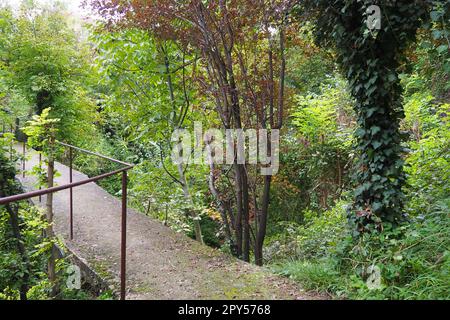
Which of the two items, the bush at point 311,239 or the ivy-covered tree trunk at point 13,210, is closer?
the ivy-covered tree trunk at point 13,210

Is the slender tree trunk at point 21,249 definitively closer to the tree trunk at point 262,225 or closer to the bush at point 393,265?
the tree trunk at point 262,225

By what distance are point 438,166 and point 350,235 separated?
1.96 meters

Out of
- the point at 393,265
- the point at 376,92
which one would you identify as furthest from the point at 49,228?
Result: the point at 376,92

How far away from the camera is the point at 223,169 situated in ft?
18.1

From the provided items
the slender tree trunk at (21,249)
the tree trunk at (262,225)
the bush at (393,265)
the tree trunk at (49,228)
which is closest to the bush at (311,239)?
the tree trunk at (262,225)

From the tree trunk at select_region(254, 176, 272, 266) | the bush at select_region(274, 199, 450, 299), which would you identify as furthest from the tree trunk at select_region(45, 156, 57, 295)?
the tree trunk at select_region(254, 176, 272, 266)

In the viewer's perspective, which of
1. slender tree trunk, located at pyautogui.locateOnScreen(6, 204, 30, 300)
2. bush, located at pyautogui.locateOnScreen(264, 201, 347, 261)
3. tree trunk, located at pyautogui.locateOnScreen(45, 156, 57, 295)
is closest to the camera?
tree trunk, located at pyautogui.locateOnScreen(45, 156, 57, 295)

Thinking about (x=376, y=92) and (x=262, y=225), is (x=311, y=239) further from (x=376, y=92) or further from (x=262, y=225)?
(x=376, y=92)

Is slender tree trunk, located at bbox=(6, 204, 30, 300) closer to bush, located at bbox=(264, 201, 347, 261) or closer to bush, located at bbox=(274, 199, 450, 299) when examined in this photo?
bush, located at bbox=(274, 199, 450, 299)

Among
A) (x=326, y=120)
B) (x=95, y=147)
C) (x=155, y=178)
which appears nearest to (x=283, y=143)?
(x=326, y=120)

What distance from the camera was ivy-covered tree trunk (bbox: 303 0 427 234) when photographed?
2.74 metres

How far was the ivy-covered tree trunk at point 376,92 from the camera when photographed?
2.74m
